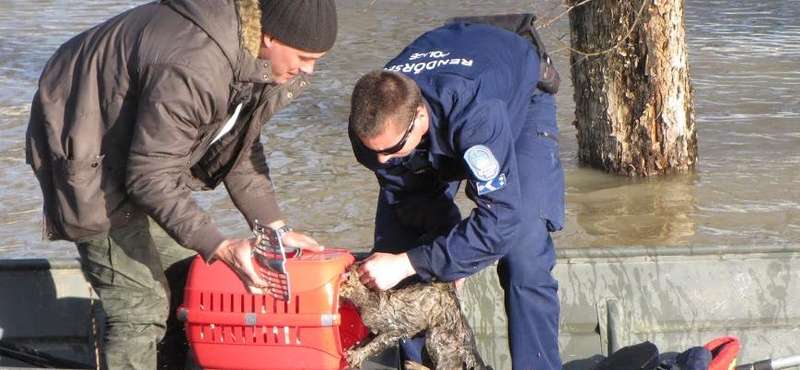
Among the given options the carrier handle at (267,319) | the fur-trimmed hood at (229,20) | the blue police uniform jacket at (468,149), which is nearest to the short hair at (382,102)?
the blue police uniform jacket at (468,149)

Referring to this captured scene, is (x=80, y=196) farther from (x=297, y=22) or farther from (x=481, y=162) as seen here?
(x=481, y=162)

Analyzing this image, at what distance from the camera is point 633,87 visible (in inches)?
320

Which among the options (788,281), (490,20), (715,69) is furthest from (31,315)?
(715,69)

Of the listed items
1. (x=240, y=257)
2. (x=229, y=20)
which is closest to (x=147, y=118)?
(x=229, y=20)

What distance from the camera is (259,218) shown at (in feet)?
14.7

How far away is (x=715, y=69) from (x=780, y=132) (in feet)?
8.97

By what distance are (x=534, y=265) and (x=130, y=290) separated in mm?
1476

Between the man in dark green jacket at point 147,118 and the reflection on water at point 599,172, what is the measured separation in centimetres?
291

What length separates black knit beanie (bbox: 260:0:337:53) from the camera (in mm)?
3562

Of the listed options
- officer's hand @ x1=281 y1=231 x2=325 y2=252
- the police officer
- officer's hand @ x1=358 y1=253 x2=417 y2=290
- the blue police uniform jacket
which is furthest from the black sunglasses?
officer's hand @ x1=281 y1=231 x2=325 y2=252

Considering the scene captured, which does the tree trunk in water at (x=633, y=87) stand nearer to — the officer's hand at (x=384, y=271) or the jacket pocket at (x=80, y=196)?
the officer's hand at (x=384, y=271)

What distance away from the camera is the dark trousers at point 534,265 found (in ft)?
13.8

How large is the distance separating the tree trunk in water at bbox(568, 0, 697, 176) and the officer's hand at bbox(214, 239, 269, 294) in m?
4.62

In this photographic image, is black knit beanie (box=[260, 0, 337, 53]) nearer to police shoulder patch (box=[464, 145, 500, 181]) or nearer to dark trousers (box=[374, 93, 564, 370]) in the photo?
police shoulder patch (box=[464, 145, 500, 181])
